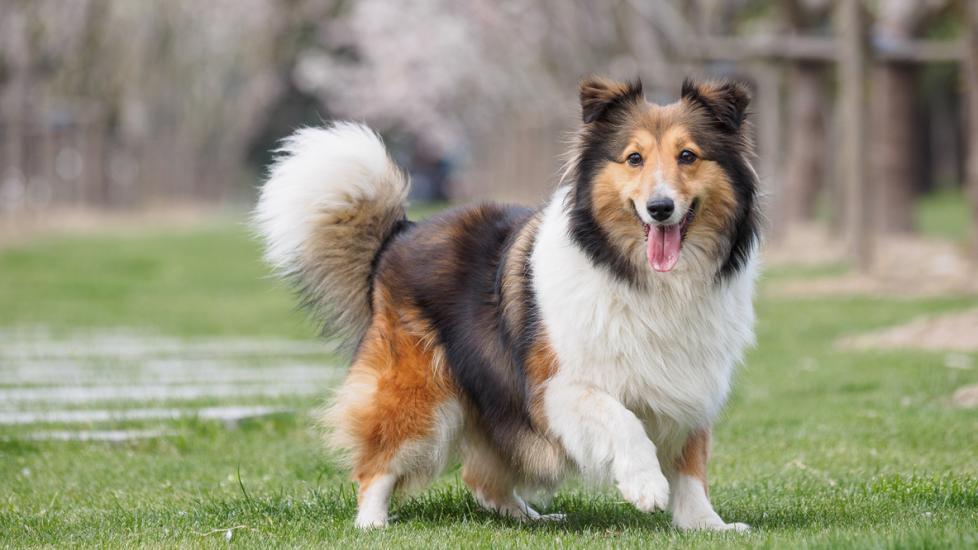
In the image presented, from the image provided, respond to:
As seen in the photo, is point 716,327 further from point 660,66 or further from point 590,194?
point 660,66

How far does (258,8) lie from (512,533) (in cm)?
3229

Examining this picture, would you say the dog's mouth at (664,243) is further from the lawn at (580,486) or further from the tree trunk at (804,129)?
the tree trunk at (804,129)

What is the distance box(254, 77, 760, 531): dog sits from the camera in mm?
5402

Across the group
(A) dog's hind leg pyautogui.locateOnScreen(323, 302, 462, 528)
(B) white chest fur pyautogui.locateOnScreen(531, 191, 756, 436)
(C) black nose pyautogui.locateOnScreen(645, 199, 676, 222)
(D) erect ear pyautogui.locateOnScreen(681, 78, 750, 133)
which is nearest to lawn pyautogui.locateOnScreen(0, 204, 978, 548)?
(A) dog's hind leg pyautogui.locateOnScreen(323, 302, 462, 528)

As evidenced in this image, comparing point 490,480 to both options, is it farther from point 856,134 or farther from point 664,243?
point 856,134

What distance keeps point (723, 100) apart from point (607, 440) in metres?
1.42

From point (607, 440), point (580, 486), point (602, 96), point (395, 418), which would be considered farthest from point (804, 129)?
point (607, 440)

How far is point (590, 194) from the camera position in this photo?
550 centimetres

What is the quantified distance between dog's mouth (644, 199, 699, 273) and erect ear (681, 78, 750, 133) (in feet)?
1.23

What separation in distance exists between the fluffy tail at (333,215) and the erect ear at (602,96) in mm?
1151

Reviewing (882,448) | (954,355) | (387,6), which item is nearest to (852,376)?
(954,355)

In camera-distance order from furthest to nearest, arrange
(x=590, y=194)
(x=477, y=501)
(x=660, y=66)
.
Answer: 1. (x=660, y=66)
2. (x=477, y=501)
3. (x=590, y=194)

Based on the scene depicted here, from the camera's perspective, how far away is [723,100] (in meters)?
5.54

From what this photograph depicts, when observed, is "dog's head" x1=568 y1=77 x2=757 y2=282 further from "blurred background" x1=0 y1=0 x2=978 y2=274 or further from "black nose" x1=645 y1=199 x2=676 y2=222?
"blurred background" x1=0 y1=0 x2=978 y2=274
